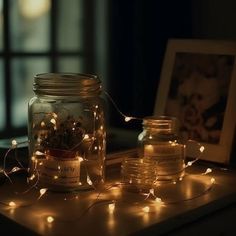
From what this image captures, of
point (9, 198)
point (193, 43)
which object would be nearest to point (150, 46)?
point (193, 43)

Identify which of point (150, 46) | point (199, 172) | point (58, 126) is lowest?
point (199, 172)

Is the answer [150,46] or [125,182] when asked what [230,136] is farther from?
[150,46]

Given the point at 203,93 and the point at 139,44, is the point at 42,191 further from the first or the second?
the point at 139,44

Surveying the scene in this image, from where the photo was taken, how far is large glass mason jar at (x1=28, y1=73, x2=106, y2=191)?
0.93m

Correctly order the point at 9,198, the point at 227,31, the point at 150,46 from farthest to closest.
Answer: the point at 150,46 < the point at 227,31 < the point at 9,198

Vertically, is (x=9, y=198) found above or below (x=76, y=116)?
below

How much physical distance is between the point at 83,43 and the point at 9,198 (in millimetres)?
907

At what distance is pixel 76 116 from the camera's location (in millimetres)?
1006

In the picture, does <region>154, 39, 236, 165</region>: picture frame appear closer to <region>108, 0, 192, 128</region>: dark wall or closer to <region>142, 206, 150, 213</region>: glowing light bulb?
<region>108, 0, 192, 128</region>: dark wall

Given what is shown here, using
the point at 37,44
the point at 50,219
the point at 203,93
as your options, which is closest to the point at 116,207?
the point at 50,219

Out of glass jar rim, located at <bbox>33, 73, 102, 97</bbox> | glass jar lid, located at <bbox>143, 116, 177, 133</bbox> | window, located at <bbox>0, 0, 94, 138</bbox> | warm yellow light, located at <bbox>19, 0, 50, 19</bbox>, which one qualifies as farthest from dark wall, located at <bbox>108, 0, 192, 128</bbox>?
glass jar rim, located at <bbox>33, 73, 102, 97</bbox>

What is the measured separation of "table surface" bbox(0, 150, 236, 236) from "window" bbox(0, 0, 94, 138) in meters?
0.68

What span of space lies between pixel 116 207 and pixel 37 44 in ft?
3.23

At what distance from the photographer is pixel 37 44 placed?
173cm
